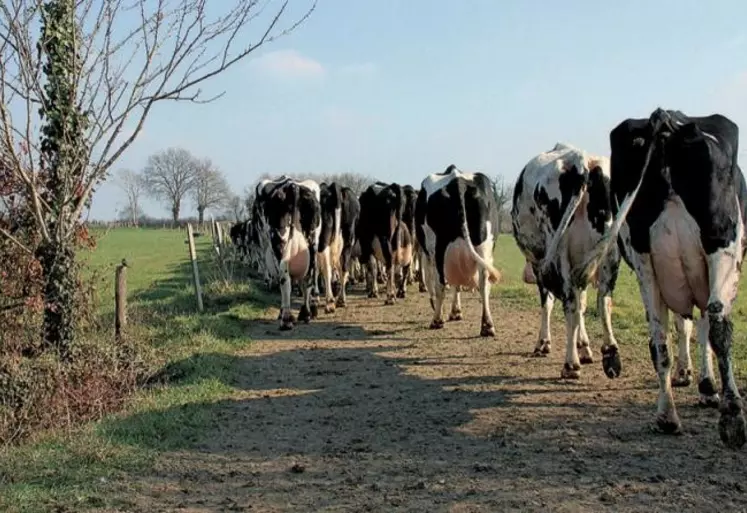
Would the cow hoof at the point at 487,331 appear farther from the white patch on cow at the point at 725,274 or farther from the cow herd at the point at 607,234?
the white patch on cow at the point at 725,274

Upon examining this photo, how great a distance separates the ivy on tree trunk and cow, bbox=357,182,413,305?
854 cm

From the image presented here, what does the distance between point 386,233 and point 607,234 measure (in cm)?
1143

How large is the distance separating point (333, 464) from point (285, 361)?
4.99m

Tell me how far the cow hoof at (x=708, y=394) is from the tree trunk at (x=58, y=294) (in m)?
7.43

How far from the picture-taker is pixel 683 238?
6.07 metres

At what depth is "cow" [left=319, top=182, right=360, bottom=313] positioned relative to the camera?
16125 millimetres

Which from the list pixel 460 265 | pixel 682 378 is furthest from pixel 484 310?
pixel 682 378

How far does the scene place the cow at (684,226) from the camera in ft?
19.1

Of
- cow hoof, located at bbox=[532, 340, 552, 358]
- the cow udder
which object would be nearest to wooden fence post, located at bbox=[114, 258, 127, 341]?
the cow udder

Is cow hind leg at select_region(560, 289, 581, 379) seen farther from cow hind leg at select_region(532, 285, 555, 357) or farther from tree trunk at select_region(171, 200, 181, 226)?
tree trunk at select_region(171, 200, 181, 226)

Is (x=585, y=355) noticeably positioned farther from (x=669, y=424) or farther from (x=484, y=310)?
(x=669, y=424)

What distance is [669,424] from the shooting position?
630cm

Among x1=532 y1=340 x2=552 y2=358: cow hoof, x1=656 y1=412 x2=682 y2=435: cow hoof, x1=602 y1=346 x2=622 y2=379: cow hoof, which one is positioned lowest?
x1=656 y1=412 x2=682 y2=435: cow hoof

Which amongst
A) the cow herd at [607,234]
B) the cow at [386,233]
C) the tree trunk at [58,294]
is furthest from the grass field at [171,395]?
the cow at [386,233]
